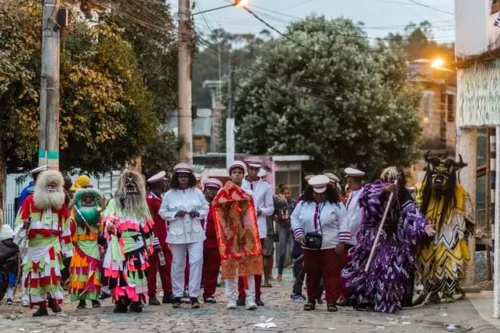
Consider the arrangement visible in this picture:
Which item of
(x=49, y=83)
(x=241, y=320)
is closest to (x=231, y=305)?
(x=241, y=320)

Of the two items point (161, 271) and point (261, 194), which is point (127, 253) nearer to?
point (161, 271)

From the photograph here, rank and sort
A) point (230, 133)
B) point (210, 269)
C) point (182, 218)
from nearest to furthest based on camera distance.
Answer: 1. point (182, 218)
2. point (210, 269)
3. point (230, 133)

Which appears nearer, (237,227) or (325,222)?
(325,222)

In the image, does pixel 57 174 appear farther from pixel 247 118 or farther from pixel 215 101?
pixel 215 101

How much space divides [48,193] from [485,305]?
5838 millimetres

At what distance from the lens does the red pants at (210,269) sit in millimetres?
14070

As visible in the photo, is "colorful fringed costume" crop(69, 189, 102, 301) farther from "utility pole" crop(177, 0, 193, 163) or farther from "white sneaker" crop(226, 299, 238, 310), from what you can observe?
"utility pole" crop(177, 0, 193, 163)

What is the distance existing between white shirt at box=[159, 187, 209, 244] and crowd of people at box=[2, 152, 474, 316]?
0.02 meters

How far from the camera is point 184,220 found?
13.4m

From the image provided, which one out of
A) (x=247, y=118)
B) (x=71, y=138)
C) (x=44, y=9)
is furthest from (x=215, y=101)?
(x=44, y=9)

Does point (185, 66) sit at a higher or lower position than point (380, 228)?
higher

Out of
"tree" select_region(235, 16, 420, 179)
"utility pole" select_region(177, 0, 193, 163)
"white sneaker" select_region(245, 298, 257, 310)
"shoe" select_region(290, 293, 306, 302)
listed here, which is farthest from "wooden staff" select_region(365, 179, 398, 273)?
"tree" select_region(235, 16, 420, 179)

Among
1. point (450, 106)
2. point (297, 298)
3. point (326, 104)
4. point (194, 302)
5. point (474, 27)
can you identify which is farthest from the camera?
point (450, 106)

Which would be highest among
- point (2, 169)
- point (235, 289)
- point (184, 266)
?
point (2, 169)
